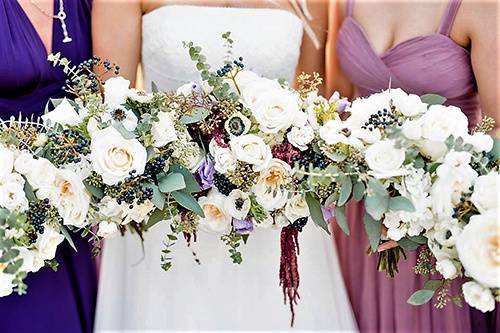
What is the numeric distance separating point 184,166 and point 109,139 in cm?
14

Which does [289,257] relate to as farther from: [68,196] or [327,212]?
[68,196]

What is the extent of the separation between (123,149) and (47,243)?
210mm

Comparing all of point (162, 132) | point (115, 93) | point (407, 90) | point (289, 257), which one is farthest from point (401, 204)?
point (407, 90)

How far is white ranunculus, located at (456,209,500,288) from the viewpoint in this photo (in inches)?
38.1

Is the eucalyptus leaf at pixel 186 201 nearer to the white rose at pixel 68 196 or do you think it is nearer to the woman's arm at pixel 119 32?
the white rose at pixel 68 196

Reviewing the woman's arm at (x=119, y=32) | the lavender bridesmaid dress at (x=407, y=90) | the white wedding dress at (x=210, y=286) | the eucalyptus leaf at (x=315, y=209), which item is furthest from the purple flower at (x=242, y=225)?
the woman's arm at (x=119, y=32)

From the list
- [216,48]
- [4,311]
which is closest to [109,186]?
[4,311]

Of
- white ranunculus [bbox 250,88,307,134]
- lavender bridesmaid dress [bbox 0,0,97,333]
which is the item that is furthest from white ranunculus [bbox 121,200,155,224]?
lavender bridesmaid dress [bbox 0,0,97,333]

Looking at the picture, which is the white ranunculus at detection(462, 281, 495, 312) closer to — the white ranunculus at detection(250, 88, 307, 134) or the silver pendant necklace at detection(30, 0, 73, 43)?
the white ranunculus at detection(250, 88, 307, 134)

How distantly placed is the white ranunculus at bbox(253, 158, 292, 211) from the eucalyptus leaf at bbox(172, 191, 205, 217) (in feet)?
0.35

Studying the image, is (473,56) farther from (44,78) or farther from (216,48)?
(44,78)

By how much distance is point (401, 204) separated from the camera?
3.40 ft

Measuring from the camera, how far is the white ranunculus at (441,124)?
1.04 metres

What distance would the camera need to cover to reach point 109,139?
1049mm
